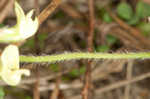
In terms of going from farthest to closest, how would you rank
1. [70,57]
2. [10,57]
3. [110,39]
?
1. [110,39]
2. [70,57]
3. [10,57]

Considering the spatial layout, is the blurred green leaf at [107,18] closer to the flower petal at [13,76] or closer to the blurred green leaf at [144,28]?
the blurred green leaf at [144,28]

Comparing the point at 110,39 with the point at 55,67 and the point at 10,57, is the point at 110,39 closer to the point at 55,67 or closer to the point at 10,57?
the point at 55,67

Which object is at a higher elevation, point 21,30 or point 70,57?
point 21,30

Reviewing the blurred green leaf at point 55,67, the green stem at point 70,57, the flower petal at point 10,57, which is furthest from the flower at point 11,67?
the blurred green leaf at point 55,67

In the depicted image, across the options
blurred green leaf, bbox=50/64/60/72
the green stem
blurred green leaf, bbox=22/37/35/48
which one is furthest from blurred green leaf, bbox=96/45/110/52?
the green stem

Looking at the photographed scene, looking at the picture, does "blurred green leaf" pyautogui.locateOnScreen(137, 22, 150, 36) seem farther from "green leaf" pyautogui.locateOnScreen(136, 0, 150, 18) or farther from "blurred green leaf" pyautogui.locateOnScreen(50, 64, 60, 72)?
"blurred green leaf" pyautogui.locateOnScreen(50, 64, 60, 72)

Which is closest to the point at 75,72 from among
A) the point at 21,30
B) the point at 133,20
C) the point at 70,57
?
the point at 133,20
